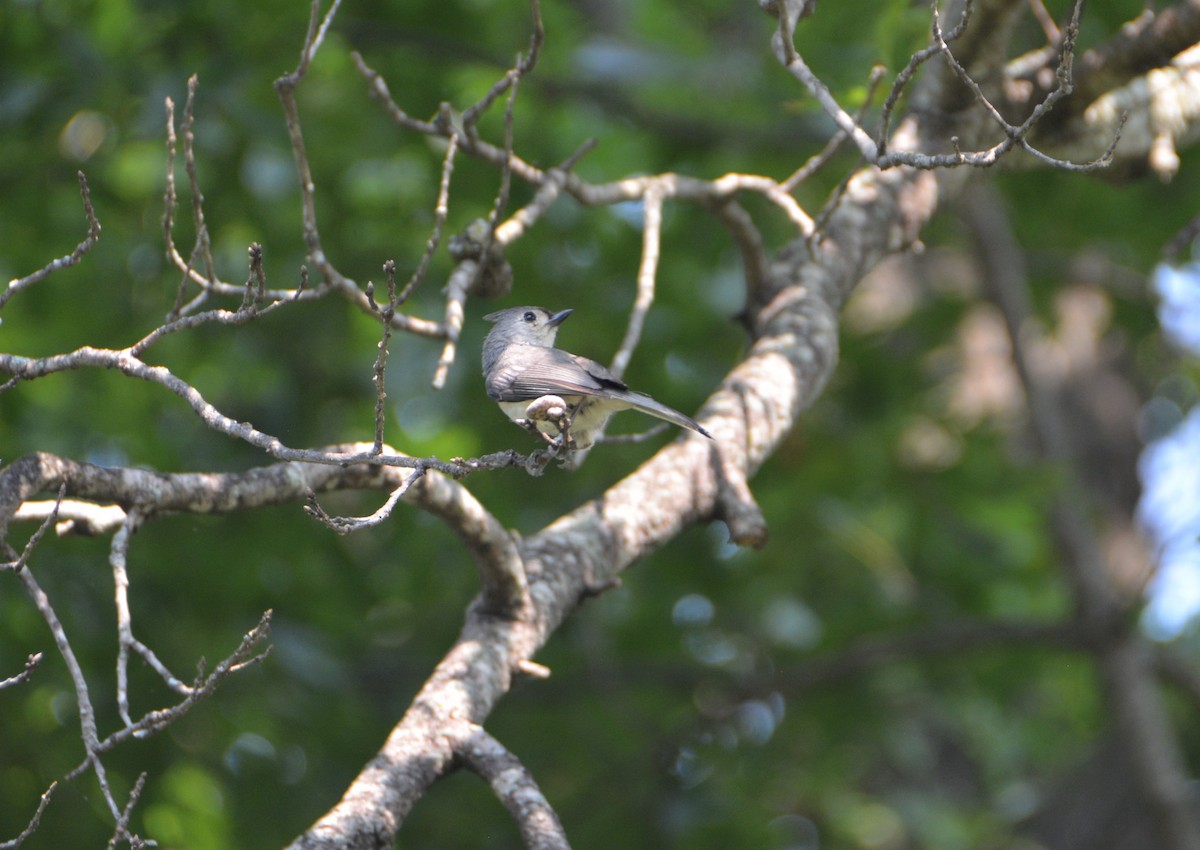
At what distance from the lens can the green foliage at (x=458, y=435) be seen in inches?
202

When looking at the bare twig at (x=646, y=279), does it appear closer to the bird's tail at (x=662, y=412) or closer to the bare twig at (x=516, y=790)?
the bird's tail at (x=662, y=412)

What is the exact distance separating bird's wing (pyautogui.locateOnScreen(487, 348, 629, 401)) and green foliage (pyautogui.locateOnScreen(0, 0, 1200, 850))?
74.0 inches

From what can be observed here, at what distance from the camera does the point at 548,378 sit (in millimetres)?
3236

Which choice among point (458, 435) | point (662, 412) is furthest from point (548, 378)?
point (458, 435)

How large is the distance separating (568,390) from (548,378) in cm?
11

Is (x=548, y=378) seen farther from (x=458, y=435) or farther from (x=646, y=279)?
(x=458, y=435)

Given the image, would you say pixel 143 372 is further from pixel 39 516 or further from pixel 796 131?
pixel 796 131

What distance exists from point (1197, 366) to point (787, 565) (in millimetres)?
4483

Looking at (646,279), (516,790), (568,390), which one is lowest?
(516,790)

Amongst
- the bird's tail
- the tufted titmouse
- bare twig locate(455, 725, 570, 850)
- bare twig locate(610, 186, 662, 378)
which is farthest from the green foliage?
bare twig locate(455, 725, 570, 850)

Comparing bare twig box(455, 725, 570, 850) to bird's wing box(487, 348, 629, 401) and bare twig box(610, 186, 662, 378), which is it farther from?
bare twig box(610, 186, 662, 378)

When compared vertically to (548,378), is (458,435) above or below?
above

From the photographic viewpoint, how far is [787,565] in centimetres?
611

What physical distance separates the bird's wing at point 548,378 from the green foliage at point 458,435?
1.88m
